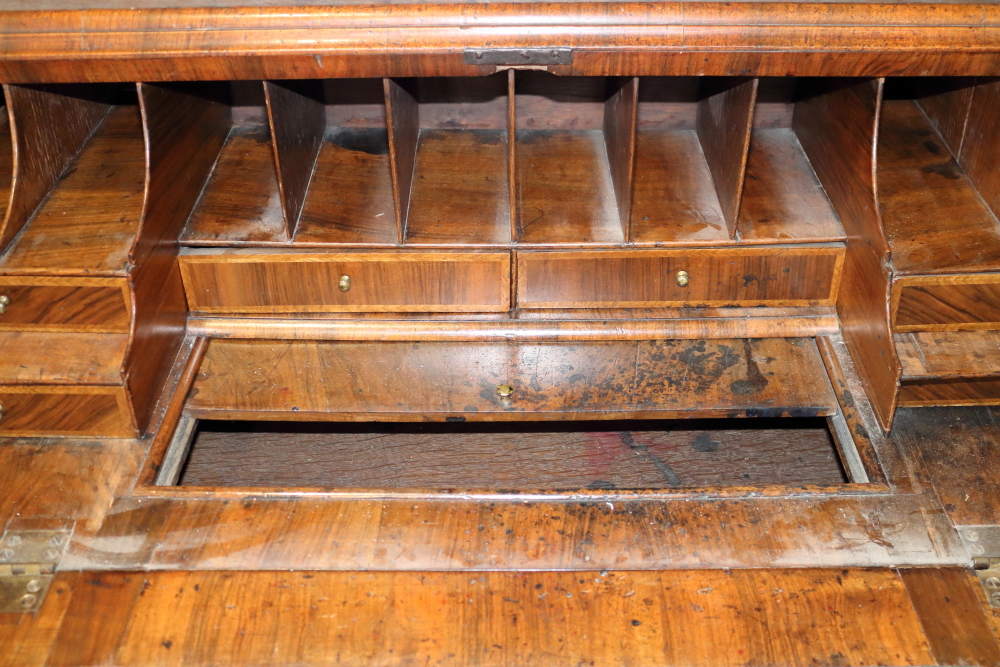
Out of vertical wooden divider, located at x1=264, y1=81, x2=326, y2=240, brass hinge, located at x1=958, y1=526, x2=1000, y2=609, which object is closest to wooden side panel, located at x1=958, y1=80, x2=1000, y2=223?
brass hinge, located at x1=958, y1=526, x2=1000, y2=609

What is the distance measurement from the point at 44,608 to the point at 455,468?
114 centimetres

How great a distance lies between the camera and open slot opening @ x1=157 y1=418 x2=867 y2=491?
2342 millimetres

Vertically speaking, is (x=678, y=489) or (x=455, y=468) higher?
(x=678, y=489)

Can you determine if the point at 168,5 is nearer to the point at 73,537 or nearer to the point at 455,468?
the point at 73,537

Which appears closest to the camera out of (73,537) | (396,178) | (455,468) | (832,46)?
(73,537)

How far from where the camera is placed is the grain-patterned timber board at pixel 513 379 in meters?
1.79

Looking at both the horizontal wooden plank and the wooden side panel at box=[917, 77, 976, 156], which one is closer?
the horizontal wooden plank

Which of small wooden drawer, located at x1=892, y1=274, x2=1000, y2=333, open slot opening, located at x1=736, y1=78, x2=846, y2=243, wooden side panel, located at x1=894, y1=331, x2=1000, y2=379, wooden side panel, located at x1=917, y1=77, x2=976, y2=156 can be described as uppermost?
wooden side panel, located at x1=917, y1=77, x2=976, y2=156

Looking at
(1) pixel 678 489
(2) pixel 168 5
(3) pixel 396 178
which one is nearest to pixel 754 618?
(1) pixel 678 489

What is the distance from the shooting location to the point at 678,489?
161 cm

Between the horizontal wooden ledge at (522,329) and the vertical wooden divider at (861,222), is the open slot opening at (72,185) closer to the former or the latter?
the horizontal wooden ledge at (522,329)

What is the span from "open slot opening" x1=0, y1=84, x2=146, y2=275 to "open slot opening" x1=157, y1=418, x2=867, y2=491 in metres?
0.75

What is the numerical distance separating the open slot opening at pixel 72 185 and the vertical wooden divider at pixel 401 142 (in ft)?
1.76

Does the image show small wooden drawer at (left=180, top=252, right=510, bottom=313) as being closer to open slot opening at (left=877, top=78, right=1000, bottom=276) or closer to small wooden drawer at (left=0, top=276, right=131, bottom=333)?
small wooden drawer at (left=0, top=276, right=131, bottom=333)
